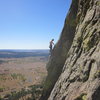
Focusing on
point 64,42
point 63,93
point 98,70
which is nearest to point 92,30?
point 98,70

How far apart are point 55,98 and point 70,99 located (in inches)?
112

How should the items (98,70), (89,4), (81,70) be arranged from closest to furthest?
(98,70) < (81,70) < (89,4)

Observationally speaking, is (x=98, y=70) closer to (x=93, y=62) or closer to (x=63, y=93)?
(x=93, y=62)

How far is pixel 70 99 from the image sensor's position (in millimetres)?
10336

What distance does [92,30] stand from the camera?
39.5 feet

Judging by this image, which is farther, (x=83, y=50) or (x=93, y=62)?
(x=83, y=50)

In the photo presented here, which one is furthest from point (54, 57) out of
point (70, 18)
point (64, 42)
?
point (70, 18)

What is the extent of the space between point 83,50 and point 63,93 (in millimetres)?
3374

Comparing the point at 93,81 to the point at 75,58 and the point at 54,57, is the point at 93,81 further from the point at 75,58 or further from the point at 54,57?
the point at 54,57

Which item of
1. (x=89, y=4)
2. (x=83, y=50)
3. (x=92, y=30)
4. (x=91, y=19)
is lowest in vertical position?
(x=83, y=50)

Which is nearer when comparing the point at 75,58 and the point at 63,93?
the point at 63,93

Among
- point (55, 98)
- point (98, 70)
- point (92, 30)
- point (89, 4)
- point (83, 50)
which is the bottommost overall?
point (55, 98)

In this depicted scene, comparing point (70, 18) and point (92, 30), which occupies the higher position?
point (70, 18)

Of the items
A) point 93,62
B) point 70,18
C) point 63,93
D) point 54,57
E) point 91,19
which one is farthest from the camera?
point 54,57
